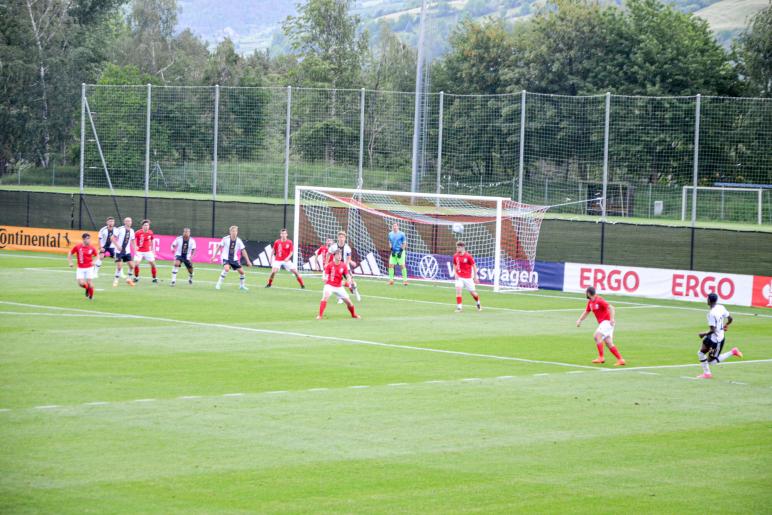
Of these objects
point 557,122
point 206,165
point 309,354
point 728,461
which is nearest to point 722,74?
point 557,122

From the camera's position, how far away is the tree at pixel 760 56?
7088 cm

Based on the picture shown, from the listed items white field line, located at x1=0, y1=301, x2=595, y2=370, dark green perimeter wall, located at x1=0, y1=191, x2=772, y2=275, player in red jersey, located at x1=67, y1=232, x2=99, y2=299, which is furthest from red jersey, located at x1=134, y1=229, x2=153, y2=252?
dark green perimeter wall, located at x1=0, y1=191, x2=772, y2=275

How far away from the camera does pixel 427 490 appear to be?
1212 centimetres

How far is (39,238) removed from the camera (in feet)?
165

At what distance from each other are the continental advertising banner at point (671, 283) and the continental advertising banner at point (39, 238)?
22.3 meters

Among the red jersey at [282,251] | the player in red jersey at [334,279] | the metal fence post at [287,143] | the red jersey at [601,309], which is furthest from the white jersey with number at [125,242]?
the red jersey at [601,309]

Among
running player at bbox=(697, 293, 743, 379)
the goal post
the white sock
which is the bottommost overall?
the white sock

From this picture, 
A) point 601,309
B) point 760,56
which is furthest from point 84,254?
point 760,56

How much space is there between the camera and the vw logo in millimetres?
42866

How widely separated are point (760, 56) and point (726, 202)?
84.3ft

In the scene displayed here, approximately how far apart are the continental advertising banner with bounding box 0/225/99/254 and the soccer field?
20045 millimetres

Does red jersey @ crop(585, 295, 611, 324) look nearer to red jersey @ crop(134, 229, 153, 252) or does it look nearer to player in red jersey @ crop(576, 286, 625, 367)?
player in red jersey @ crop(576, 286, 625, 367)

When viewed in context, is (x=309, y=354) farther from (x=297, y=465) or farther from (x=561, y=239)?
(x=561, y=239)

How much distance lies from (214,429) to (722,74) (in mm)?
65359
